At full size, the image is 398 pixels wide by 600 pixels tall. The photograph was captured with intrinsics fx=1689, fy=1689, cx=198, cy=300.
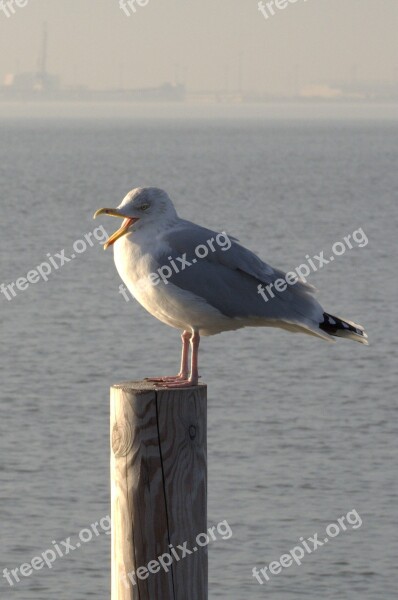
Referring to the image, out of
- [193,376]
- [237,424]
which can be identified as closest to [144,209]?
[193,376]

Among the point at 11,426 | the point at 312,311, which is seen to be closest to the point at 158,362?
the point at 11,426

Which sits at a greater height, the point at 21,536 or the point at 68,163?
the point at 68,163

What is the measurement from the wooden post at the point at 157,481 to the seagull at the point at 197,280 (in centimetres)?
80

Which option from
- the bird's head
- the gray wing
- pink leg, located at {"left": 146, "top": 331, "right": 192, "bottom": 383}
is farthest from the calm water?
the bird's head

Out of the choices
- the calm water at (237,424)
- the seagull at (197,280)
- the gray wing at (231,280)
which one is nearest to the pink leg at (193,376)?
the seagull at (197,280)

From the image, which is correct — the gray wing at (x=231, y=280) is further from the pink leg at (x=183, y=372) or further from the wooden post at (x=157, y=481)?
the wooden post at (x=157, y=481)

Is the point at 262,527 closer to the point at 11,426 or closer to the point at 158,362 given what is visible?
the point at 11,426

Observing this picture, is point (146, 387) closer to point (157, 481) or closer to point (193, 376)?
point (157, 481)

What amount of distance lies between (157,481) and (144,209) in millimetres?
1610

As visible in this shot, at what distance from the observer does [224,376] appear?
20.3 m

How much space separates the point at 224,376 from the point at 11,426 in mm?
3495

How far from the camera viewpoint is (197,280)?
8.15 meters

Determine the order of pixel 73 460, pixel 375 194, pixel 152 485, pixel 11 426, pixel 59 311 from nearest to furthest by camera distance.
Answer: pixel 152 485, pixel 73 460, pixel 11 426, pixel 59 311, pixel 375 194

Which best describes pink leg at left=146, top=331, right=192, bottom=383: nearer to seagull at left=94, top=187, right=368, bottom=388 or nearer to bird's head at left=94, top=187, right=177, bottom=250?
seagull at left=94, top=187, right=368, bottom=388
